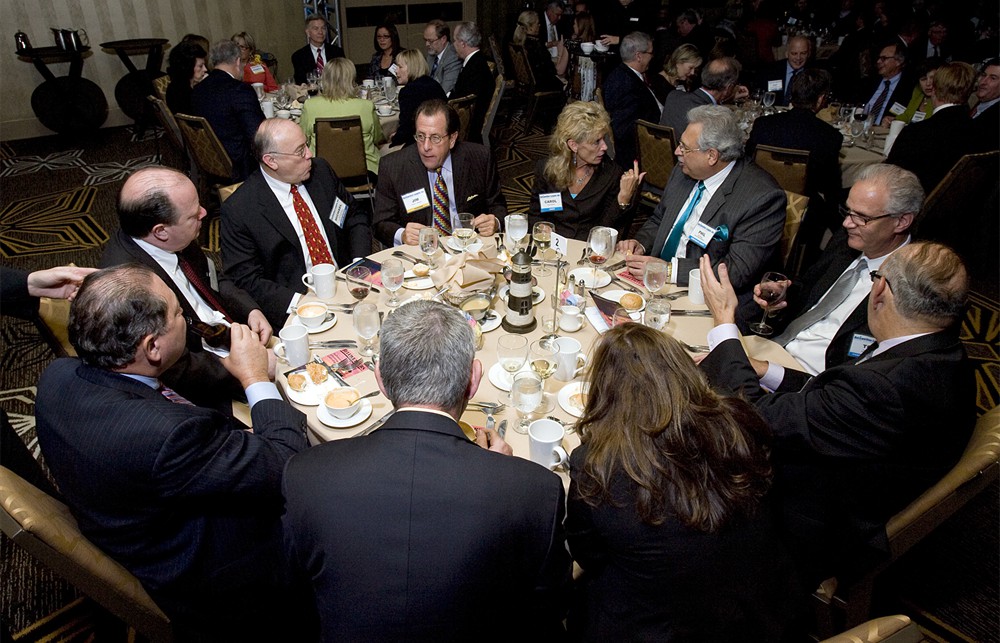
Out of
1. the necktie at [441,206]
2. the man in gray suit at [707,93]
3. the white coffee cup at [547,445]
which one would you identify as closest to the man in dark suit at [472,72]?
the man in gray suit at [707,93]

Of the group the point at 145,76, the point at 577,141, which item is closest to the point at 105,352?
the point at 577,141

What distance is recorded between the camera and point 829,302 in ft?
8.86

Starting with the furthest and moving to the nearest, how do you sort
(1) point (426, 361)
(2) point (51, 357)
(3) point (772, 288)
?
(2) point (51, 357) < (3) point (772, 288) < (1) point (426, 361)

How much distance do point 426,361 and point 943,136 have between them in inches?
183

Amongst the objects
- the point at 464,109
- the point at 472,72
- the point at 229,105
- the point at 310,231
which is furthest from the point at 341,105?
the point at 310,231

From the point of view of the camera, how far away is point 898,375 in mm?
1803

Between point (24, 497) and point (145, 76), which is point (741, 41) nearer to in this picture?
point (145, 76)

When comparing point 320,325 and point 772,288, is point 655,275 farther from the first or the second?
point 320,325

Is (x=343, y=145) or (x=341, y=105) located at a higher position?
(x=341, y=105)

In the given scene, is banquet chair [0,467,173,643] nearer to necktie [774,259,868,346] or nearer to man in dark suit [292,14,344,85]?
necktie [774,259,868,346]

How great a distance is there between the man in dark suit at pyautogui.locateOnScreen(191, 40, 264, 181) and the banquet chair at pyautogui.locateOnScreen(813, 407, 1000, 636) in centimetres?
516

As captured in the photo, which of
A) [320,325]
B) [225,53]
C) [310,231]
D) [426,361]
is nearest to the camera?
[426,361]

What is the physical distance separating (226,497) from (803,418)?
69.7 inches

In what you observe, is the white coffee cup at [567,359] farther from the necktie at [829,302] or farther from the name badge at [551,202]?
the name badge at [551,202]
